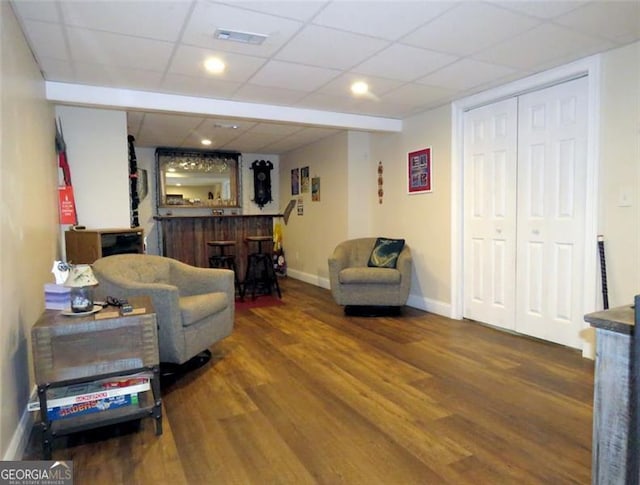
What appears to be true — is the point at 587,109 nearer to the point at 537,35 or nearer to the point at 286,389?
the point at 537,35

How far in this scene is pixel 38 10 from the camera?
7.17 feet

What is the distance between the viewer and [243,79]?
132 inches

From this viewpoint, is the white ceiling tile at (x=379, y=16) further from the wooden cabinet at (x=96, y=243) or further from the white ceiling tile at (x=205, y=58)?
the wooden cabinet at (x=96, y=243)

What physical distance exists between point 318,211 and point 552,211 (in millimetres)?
3498

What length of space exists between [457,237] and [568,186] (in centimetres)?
117

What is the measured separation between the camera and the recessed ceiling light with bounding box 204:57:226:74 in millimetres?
2926

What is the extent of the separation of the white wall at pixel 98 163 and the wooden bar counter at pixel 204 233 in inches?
75.0

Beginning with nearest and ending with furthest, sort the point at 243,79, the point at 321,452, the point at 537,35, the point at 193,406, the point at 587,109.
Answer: the point at 321,452 → the point at 193,406 → the point at 537,35 → the point at 587,109 → the point at 243,79

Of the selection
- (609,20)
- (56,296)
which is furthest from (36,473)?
(609,20)

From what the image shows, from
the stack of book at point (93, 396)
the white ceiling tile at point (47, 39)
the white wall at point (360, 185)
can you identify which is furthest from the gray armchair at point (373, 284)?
the white ceiling tile at point (47, 39)

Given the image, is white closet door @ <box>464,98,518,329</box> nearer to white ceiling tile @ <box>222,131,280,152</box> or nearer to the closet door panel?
the closet door panel

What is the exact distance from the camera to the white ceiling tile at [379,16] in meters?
2.19

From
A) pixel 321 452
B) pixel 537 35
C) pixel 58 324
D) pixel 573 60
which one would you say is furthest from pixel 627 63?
pixel 58 324

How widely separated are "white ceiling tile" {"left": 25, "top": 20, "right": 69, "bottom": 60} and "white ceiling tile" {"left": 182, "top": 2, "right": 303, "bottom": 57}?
0.72m
